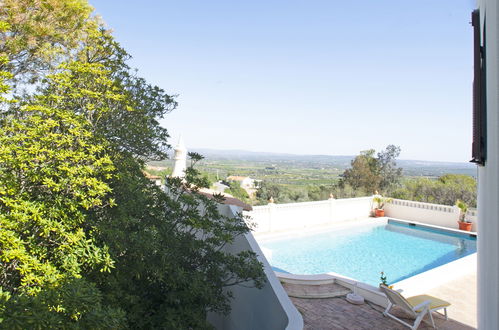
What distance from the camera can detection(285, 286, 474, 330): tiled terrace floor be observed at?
18.0 ft

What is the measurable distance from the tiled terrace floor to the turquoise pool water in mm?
3838

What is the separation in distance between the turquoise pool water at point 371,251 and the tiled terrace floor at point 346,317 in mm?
3838

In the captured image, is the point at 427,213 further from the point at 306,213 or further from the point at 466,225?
the point at 306,213

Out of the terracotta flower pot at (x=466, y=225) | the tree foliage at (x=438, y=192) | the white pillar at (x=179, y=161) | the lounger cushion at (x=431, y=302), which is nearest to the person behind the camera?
the lounger cushion at (x=431, y=302)

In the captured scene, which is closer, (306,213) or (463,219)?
(463,219)

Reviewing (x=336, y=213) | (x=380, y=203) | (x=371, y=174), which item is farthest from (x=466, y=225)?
(x=371, y=174)

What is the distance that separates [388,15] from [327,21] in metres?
2.91

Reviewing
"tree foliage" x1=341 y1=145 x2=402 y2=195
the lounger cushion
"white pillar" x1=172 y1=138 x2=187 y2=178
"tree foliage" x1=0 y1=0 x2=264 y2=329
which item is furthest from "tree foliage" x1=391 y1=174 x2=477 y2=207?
"tree foliage" x1=0 y1=0 x2=264 y2=329

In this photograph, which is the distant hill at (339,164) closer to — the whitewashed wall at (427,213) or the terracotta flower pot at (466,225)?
the whitewashed wall at (427,213)

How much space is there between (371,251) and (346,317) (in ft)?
25.7

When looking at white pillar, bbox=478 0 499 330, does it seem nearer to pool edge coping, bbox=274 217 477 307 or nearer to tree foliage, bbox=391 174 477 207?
pool edge coping, bbox=274 217 477 307

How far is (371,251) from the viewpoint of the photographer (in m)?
12.9

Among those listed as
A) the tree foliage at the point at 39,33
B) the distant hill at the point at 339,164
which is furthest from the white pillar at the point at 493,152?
the distant hill at the point at 339,164

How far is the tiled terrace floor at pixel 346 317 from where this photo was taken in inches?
216
